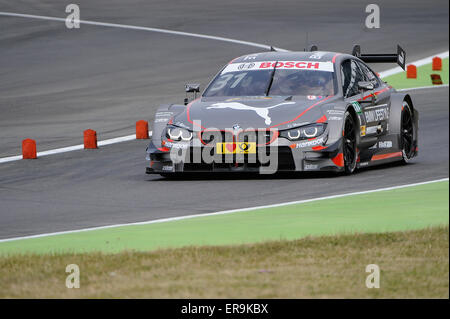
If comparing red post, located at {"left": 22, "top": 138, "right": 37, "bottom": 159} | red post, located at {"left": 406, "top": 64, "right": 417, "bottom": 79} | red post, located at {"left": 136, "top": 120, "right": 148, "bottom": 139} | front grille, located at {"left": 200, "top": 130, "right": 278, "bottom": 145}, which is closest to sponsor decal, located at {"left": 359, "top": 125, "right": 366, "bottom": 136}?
front grille, located at {"left": 200, "top": 130, "right": 278, "bottom": 145}

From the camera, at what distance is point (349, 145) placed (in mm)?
13961

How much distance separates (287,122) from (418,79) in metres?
13.2

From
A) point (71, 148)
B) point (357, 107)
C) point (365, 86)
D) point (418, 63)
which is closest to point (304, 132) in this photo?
point (357, 107)

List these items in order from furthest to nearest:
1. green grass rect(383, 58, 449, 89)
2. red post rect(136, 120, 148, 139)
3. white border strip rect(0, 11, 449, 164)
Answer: green grass rect(383, 58, 449, 89), red post rect(136, 120, 148, 139), white border strip rect(0, 11, 449, 164)

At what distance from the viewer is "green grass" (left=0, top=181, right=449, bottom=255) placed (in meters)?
9.48

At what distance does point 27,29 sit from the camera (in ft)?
120

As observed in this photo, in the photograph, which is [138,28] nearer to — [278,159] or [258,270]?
[278,159]

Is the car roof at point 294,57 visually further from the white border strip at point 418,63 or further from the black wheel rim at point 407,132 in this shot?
the white border strip at point 418,63

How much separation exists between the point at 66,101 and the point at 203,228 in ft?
48.7

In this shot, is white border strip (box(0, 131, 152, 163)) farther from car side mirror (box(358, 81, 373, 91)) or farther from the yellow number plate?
car side mirror (box(358, 81, 373, 91))

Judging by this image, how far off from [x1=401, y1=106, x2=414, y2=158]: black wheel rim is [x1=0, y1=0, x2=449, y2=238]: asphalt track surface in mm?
211

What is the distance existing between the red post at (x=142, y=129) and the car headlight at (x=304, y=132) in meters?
5.80

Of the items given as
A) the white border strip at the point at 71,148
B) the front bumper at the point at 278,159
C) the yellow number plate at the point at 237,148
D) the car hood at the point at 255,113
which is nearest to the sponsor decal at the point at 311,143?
the front bumper at the point at 278,159

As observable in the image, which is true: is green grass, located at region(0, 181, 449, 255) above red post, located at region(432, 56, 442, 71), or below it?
below
